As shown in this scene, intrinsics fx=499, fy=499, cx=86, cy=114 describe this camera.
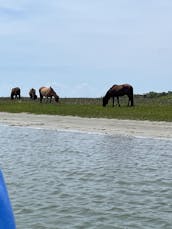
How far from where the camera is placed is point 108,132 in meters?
28.6

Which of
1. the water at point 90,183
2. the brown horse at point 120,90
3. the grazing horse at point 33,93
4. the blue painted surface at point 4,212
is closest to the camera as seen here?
the blue painted surface at point 4,212

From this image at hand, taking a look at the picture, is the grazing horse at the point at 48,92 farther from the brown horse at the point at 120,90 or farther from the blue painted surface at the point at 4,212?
the blue painted surface at the point at 4,212

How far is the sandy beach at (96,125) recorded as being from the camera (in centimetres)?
2792

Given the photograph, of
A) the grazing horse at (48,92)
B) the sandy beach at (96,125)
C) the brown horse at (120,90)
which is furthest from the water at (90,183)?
the grazing horse at (48,92)

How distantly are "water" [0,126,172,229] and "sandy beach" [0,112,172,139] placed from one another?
277cm

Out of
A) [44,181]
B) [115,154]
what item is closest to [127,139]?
[115,154]

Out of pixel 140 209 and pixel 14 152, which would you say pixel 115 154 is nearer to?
pixel 14 152

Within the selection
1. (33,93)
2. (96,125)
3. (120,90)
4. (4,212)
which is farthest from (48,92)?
(4,212)

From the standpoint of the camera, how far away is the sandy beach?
27.9m

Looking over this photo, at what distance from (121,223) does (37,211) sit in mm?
1900

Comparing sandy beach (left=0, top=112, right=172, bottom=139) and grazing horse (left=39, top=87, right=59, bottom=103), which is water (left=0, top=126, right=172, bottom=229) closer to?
sandy beach (left=0, top=112, right=172, bottom=139)

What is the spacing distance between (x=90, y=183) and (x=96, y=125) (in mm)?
18288

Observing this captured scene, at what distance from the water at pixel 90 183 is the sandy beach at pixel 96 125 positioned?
9.09 ft

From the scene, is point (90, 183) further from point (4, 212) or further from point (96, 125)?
point (96, 125)
